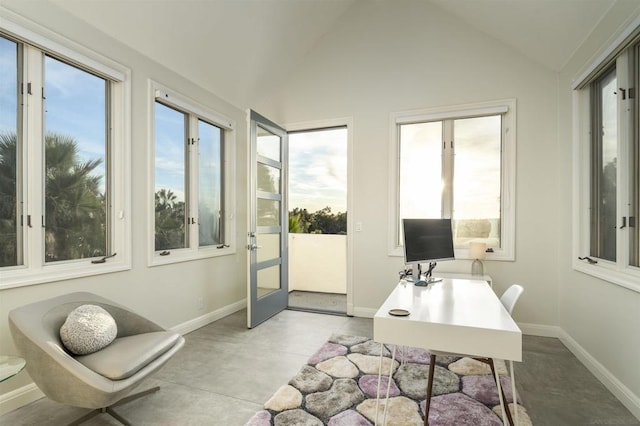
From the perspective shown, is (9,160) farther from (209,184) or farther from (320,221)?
(320,221)

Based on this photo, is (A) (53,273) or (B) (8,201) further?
(A) (53,273)

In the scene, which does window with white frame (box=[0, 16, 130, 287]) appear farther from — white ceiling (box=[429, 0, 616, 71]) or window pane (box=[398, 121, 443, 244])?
white ceiling (box=[429, 0, 616, 71])

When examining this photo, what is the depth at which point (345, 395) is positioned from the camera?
2.12m

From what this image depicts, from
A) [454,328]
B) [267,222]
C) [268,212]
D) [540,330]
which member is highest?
[268,212]

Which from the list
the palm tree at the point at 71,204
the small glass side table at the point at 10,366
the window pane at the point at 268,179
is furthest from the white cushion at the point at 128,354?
the window pane at the point at 268,179

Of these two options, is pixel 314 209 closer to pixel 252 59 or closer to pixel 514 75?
pixel 252 59

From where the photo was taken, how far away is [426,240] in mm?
2648

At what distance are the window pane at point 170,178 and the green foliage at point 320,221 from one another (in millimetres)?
3374

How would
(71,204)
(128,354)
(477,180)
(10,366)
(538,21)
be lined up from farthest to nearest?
(477,180) → (538,21) → (71,204) → (128,354) → (10,366)

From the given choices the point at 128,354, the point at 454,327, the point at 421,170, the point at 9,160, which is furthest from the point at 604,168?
the point at 9,160

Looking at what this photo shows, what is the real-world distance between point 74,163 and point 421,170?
3386 millimetres

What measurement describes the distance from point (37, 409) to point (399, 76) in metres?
4.37

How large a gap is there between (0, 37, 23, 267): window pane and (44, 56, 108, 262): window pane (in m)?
0.17

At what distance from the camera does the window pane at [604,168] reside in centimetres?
246
